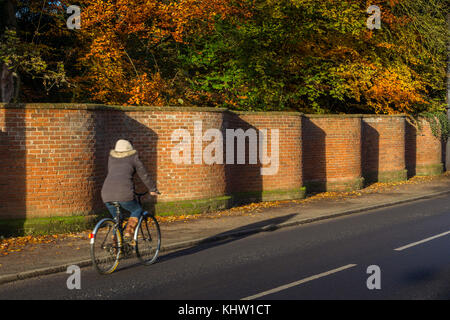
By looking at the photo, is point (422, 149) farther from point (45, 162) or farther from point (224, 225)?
point (45, 162)

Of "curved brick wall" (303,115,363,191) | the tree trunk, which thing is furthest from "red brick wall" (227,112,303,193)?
the tree trunk

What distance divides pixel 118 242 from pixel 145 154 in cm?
530

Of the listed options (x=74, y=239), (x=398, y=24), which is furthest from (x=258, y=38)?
(x=74, y=239)

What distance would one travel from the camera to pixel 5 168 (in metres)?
11.0

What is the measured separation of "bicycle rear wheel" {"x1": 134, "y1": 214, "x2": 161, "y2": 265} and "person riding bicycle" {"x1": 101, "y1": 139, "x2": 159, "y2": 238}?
0.19m

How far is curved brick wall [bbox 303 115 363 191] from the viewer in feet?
61.4

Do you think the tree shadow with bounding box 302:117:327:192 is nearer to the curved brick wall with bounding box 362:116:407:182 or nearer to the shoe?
the curved brick wall with bounding box 362:116:407:182

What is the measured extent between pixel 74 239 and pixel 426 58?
2099 centimetres

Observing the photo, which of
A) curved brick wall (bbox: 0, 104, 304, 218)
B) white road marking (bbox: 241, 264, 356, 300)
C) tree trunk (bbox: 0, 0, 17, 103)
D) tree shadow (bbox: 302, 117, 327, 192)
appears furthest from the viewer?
tree shadow (bbox: 302, 117, 327, 192)

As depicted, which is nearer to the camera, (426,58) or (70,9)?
(70,9)

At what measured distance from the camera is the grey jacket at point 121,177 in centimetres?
813

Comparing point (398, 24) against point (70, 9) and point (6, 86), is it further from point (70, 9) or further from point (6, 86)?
point (6, 86)
